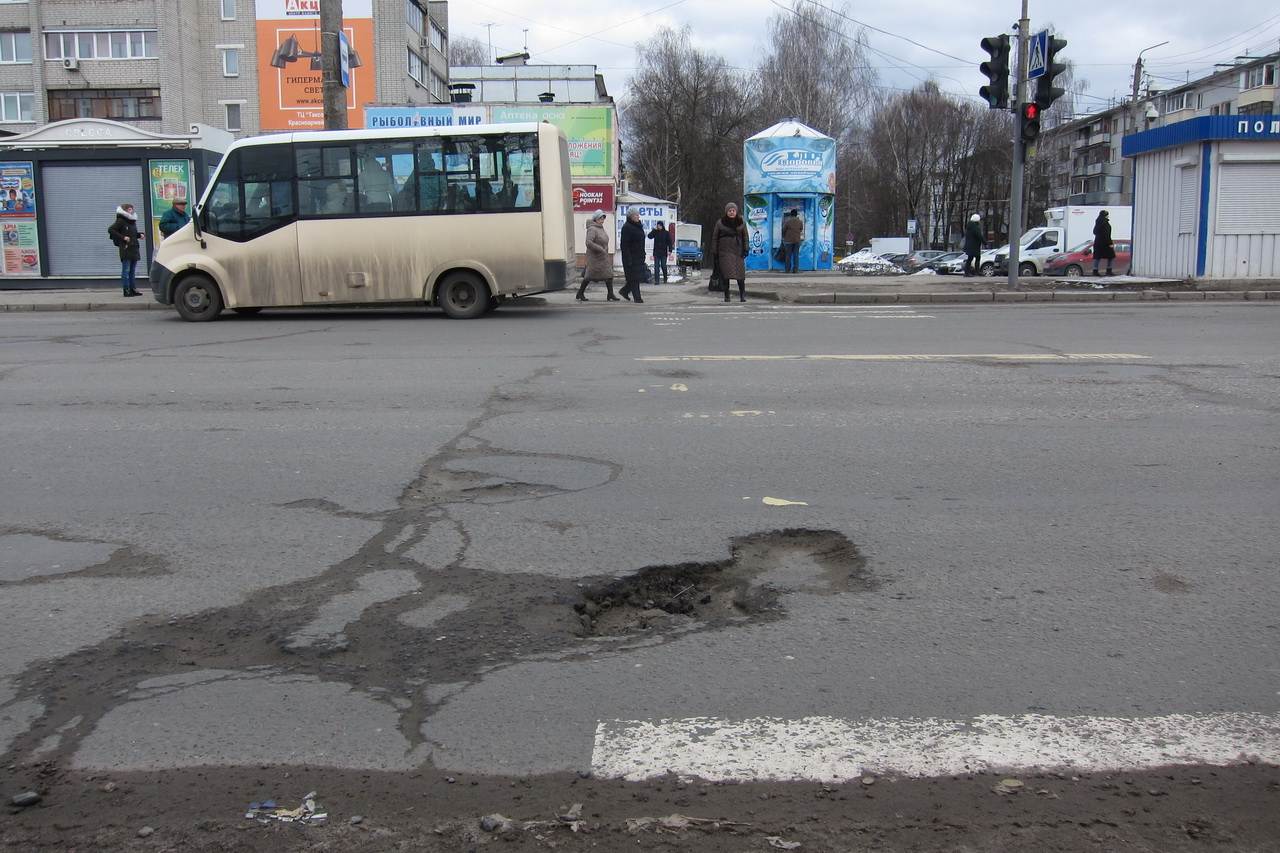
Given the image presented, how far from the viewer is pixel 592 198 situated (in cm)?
3209

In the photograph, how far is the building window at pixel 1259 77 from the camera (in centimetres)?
7544

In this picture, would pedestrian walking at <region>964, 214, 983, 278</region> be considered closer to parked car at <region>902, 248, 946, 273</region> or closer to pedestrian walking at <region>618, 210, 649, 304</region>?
pedestrian walking at <region>618, 210, 649, 304</region>

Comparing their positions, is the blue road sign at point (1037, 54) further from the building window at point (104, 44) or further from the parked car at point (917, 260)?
the building window at point (104, 44)

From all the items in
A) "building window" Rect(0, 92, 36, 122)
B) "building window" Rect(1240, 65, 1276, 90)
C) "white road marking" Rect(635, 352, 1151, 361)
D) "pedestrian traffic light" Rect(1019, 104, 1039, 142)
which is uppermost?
"building window" Rect(1240, 65, 1276, 90)

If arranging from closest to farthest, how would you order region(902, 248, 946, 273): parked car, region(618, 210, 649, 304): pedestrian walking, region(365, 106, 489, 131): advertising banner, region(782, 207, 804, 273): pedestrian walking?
region(618, 210, 649, 304): pedestrian walking, region(365, 106, 489, 131): advertising banner, region(782, 207, 804, 273): pedestrian walking, region(902, 248, 946, 273): parked car

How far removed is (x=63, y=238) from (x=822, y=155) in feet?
64.5

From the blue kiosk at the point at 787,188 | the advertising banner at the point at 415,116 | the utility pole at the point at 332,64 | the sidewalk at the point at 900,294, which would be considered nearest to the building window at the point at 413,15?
the advertising banner at the point at 415,116

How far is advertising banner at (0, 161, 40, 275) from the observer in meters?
22.1

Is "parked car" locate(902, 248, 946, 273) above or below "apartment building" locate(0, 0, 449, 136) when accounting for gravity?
below

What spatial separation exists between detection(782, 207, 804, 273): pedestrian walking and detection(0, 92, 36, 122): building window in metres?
50.0

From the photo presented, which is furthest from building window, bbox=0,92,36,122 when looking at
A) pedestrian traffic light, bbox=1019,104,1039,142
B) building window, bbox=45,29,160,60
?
pedestrian traffic light, bbox=1019,104,1039,142

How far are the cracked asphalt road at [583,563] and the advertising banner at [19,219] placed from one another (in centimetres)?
1545

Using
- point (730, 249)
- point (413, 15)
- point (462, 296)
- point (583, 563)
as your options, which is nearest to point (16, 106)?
point (413, 15)

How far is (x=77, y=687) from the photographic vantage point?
11.6 feet
